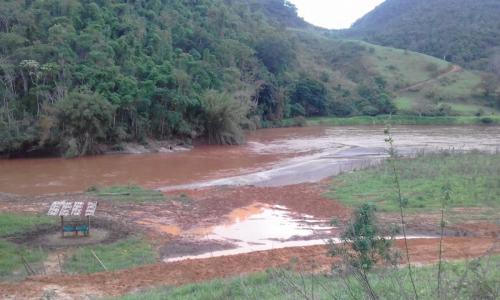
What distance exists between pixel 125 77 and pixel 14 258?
1078 inches

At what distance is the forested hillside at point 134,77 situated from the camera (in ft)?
114

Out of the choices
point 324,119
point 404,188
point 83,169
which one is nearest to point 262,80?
point 324,119

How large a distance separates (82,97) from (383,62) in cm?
6162

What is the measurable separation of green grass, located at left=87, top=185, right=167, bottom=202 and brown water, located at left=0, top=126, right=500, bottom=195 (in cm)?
328

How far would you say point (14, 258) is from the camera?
11.9 metres

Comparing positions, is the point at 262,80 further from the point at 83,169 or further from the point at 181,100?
the point at 83,169

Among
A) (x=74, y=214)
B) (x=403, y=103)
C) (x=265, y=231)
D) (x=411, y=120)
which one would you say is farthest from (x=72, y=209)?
(x=403, y=103)

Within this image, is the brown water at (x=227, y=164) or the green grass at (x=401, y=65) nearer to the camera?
the brown water at (x=227, y=164)

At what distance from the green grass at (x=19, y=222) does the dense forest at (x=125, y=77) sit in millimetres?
18769

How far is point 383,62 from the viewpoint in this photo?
→ 281ft

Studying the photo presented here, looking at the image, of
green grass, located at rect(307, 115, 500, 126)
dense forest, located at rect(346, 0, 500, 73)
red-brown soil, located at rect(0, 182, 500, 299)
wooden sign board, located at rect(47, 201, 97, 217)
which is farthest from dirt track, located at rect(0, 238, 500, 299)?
dense forest, located at rect(346, 0, 500, 73)

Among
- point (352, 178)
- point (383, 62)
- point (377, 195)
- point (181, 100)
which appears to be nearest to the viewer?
point (377, 195)

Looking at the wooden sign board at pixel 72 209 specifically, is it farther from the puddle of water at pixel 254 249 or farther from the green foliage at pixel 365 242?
the green foliage at pixel 365 242

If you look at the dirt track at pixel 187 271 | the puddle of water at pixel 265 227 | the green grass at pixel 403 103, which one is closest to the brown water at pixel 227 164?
the puddle of water at pixel 265 227
